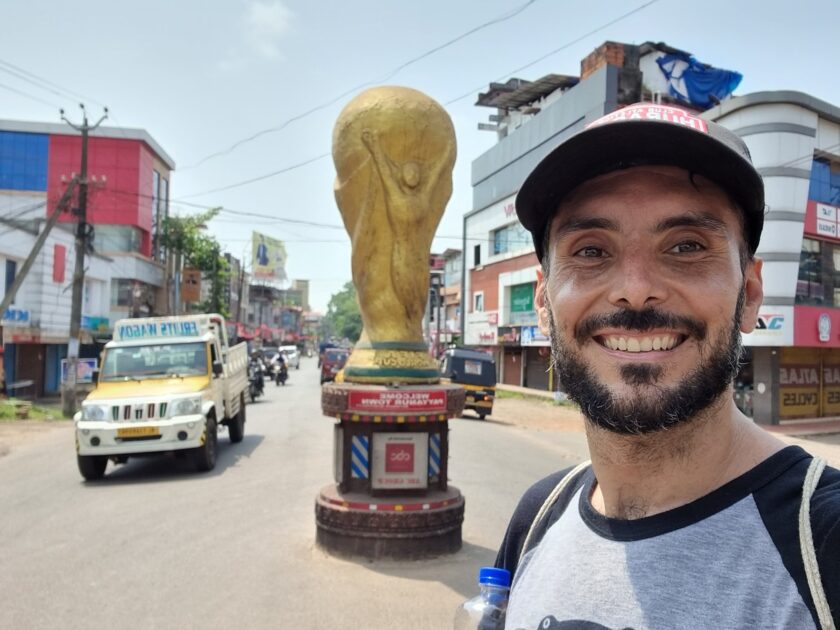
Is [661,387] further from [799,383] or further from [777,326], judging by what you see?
[799,383]

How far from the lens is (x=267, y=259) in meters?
Result: 67.9

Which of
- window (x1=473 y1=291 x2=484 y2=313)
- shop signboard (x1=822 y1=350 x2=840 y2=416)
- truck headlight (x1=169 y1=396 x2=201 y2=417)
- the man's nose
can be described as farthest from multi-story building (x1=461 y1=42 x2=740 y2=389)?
the man's nose

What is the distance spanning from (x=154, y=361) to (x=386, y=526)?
20.8 ft

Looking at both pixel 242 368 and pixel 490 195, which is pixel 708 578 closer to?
pixel 242 368

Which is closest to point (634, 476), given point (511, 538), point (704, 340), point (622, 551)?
point (622, 551)

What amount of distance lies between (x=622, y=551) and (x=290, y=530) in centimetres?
585

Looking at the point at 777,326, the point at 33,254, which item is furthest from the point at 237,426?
the point at 777,326

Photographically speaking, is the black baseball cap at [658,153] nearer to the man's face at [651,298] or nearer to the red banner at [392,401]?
the man's face at [651,298]

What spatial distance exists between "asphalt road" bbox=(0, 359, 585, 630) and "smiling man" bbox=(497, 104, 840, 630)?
3.60 m

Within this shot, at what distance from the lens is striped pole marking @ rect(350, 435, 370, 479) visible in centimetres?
577

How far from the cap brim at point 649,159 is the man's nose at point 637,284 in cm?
20

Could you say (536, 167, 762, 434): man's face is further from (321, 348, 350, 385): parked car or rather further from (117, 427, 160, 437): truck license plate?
(321, 348, 350, 385): parked car

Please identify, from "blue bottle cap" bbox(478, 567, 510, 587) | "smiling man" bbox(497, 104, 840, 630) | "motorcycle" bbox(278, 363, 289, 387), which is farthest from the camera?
"motorcycle" bbox(278, 363, 289, 387)

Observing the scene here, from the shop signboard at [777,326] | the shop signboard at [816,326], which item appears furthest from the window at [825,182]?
the shop signboard at [777,326]
